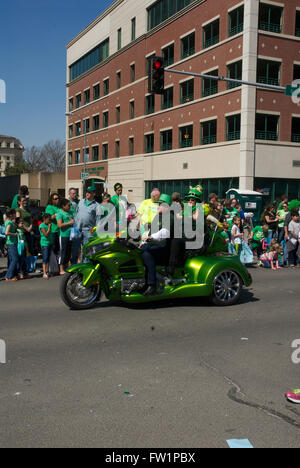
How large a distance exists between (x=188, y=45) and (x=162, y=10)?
214 inches

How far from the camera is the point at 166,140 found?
119 ft

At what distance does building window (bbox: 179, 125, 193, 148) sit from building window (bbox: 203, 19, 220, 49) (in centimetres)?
549

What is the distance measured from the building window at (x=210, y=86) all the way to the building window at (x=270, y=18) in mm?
4066

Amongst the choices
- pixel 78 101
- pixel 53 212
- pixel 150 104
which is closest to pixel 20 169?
pixel 78 101

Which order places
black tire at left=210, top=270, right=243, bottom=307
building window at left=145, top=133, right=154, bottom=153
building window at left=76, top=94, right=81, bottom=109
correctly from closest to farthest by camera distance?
black tire at left=210, top=270, right=243, bottom=307 < building window at left=145, top=133, right=154, bottom=153 < building window at left=76, top=94, right=81, bottom=109

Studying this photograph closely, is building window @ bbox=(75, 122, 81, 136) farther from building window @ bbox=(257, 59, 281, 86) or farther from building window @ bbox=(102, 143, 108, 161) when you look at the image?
building window @ bbox=(257, 59, 281, 86)

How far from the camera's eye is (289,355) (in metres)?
5.54

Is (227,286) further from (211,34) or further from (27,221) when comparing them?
(211,34)

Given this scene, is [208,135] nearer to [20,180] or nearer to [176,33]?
[176,33]

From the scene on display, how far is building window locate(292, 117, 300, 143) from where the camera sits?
28.2 metres

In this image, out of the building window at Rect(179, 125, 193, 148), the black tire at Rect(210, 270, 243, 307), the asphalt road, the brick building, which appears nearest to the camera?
the asphalt road

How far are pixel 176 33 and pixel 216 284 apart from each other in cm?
3034

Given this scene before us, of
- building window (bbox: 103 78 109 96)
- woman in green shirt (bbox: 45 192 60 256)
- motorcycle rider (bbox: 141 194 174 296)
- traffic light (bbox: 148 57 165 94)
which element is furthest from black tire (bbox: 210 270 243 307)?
building window (bbox: 103 78 109 96)

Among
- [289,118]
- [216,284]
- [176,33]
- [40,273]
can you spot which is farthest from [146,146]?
[216,284]
